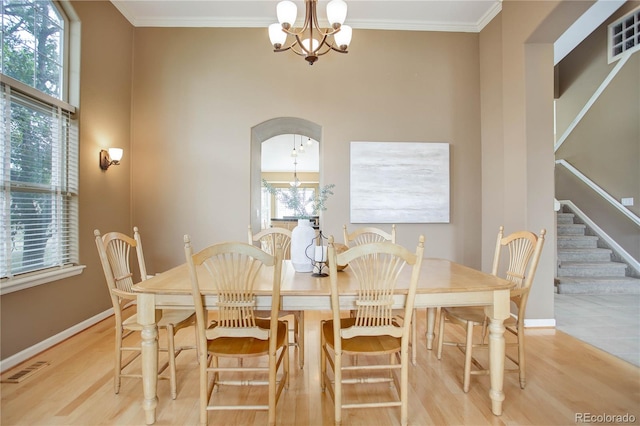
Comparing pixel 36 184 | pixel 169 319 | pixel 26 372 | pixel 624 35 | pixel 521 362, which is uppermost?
pixel 624 35

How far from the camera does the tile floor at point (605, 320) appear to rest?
269 centimetres

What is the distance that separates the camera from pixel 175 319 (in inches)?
76.5

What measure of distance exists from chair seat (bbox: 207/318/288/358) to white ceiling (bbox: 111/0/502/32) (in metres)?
3.46

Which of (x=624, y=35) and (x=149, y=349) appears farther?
(x=624, y=35)

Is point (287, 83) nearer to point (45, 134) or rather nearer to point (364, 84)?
point (364, 84)

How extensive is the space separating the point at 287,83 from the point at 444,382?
3.41 metres

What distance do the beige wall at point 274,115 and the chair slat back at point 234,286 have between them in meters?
2.30

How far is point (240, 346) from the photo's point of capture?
1.71 m

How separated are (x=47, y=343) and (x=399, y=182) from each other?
3714 mm

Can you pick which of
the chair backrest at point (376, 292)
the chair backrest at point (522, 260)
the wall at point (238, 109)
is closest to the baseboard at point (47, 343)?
the wall at point (238, 109)

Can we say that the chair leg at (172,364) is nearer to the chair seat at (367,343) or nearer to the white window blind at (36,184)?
the chair seat at (367,343)

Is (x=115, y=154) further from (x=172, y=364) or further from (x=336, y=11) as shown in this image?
(x=336, y=11)

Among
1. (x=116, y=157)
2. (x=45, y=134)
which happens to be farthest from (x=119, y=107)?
(x=45, y=134)

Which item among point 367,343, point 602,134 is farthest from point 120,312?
point 602,134
